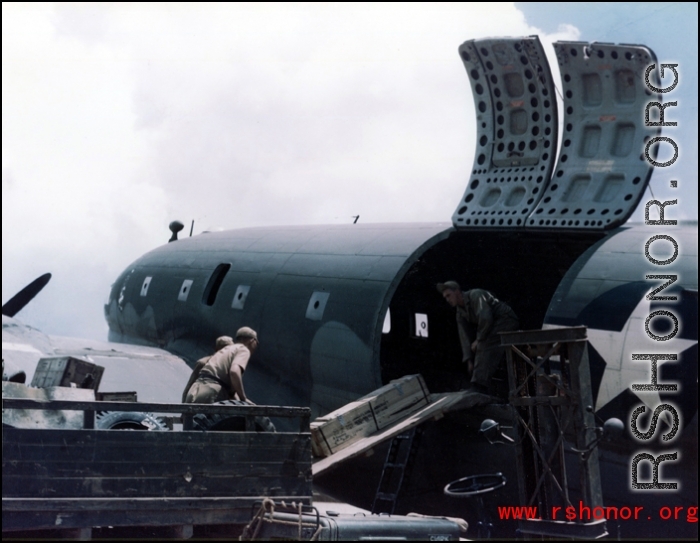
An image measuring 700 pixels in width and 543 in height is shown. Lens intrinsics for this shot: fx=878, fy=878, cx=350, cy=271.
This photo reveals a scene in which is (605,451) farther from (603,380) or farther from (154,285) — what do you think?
(154,285)

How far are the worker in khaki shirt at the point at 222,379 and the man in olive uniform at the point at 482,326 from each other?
3811 millimetres

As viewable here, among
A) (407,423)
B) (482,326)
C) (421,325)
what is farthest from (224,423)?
(421,325)

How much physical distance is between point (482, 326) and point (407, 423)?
7.18ft

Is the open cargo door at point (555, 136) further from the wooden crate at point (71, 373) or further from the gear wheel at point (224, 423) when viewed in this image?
the wooden crate at point (71, 373)

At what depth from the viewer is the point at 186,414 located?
8.38 metres

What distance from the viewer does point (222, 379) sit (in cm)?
1047

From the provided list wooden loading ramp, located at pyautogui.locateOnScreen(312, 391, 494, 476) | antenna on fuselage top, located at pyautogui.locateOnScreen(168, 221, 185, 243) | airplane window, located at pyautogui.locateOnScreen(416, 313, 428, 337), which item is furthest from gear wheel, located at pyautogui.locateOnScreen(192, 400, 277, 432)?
antenna on fuselage top, located at pyautogui.locateOnScreen(168, 221, 185, 243)

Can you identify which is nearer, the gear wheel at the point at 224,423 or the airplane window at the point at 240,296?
the gear wheel at the point at 224,423

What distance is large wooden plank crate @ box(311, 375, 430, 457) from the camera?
37.6 ft

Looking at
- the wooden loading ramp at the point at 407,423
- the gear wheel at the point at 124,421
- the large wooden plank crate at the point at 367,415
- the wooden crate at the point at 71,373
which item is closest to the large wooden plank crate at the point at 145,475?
the gear wheel at the point at 124,421

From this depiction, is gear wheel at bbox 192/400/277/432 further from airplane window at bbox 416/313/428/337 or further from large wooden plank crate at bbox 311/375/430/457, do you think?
airplane window at bbox 416/313/428/337

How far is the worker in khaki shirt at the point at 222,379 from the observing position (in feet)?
33.7

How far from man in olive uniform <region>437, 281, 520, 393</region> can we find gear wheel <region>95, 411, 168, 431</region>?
16.5 feet

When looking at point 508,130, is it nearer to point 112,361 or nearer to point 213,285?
point 213,285
